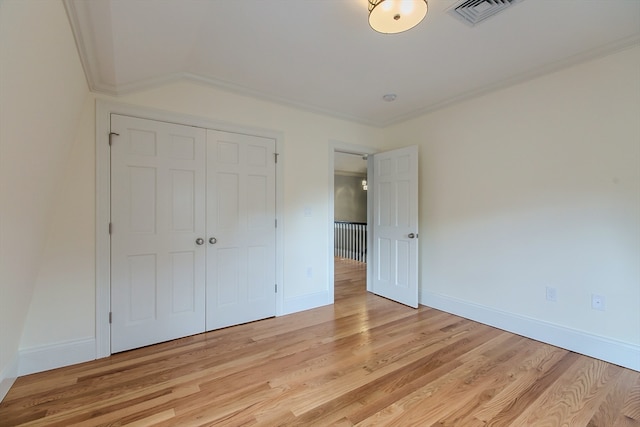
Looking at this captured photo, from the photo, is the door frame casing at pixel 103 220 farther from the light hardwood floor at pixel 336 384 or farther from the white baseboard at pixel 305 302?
the white baseboard at pixel 305 302

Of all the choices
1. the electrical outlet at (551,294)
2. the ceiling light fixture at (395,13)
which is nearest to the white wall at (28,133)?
the ceiling light fixture at (395,13)

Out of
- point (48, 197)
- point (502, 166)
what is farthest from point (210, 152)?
point (502, 166)

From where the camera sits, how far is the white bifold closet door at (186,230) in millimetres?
2307

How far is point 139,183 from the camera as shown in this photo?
7.73ft

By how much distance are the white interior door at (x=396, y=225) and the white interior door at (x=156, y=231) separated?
237 centimetres

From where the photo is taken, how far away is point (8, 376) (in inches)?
70.4

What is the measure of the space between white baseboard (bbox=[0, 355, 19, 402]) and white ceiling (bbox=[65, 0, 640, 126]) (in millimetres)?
2082

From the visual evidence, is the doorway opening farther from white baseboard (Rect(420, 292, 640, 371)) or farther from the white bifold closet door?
white baseboard (Rect(420, 292, 640, 371))

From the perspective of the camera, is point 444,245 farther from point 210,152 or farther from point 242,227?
point 210,152

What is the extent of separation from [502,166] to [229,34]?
284cm

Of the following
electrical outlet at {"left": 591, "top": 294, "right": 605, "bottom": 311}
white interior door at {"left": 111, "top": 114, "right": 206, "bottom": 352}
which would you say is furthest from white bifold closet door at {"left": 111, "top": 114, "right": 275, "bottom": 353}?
electrical outlet at {"left": 591, "top": 294, "right": 605, "bottom": 311}

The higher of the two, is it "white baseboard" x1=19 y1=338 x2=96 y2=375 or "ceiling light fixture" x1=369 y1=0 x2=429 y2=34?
"ceiling light fixture" x1=369 y1=0 x2=429 y2=34

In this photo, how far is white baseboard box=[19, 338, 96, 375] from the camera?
6.41ft

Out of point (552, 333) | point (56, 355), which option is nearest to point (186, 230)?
point (56, 355)
